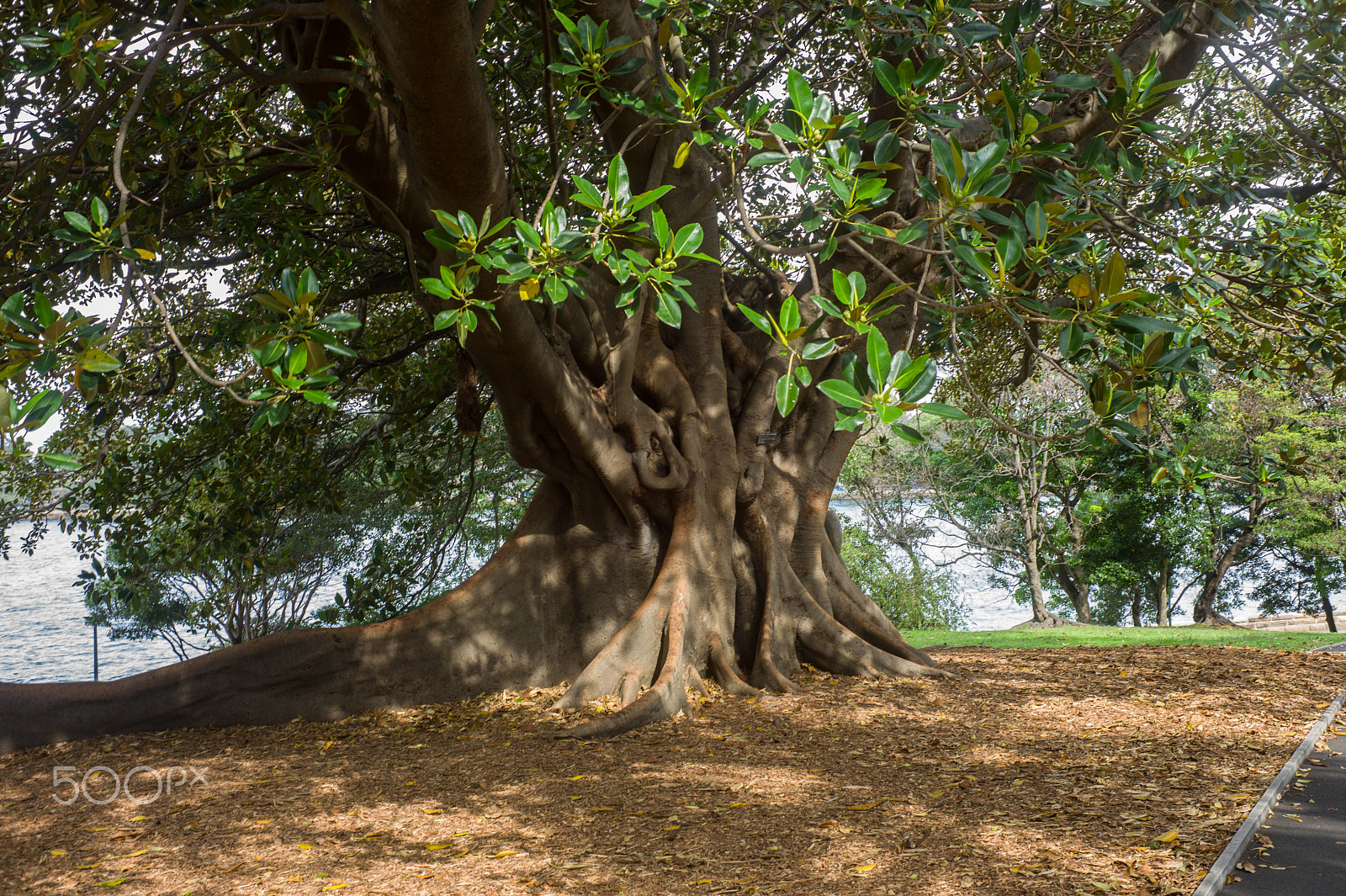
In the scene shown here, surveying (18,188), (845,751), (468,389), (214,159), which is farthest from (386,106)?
(845,751)

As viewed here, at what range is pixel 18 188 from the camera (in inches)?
215

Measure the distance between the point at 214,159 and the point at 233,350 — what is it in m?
2.53

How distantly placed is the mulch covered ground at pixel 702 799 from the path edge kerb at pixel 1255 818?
44mm

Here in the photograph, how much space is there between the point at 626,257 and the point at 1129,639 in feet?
33.9

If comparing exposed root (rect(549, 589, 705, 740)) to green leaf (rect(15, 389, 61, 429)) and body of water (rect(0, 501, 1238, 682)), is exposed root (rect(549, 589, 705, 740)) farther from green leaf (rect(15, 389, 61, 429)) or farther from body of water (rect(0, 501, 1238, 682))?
body of water (rect(0, 501, 1238, 682))

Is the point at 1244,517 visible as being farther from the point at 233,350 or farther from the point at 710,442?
the point at 233,350

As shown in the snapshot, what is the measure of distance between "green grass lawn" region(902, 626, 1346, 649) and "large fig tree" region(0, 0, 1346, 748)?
417 cm

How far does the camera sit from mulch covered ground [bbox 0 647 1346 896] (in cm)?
301

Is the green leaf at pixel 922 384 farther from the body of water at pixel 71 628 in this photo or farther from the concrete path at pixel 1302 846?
the body of water at pixel 71 628

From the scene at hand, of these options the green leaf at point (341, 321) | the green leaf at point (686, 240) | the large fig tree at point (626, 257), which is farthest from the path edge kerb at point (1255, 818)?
the green leaf at point (341, 321)

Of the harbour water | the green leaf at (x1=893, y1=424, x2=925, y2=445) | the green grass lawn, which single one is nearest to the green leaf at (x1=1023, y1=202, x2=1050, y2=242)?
the green leaf at (x1=893, y1=424, x2=925, y2=445)

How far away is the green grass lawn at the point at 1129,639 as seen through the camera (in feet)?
31.8

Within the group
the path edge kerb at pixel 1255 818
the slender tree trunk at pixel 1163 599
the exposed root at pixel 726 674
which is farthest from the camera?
the slender tree trunk at pixel 1163 599

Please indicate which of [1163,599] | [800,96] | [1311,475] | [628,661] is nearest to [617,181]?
[800,96]
